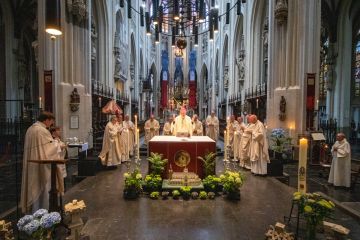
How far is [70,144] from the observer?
9922mm

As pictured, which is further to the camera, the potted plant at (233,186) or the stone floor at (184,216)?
the potted plant at (233,186)

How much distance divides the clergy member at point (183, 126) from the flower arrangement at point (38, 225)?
16.9ft

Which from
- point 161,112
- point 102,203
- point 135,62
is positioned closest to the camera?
point 102,203

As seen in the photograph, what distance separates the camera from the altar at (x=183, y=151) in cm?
748

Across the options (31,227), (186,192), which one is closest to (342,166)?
(186,192)

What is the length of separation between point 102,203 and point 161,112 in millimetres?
34579

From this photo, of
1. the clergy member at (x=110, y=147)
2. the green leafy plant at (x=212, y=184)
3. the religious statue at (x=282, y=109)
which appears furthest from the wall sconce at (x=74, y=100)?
the religious statue at (x=282, y=109)

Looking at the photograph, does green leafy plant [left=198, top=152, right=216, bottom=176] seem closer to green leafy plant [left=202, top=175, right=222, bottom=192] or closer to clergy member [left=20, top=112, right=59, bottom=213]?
green leafy plant [left=202, top=175, right=222, bottom=192]

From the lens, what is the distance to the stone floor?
15.0ft

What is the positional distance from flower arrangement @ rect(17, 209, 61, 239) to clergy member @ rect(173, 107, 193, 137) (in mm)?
5147

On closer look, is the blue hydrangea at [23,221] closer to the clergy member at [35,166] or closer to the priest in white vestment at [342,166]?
the clergy member at [35,166]

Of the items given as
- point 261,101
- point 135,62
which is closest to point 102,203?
point 261,101

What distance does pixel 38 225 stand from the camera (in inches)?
132

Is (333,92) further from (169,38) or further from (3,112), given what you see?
(169,38)
